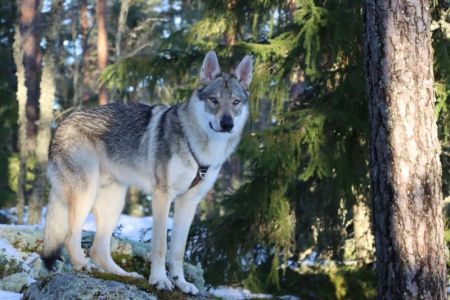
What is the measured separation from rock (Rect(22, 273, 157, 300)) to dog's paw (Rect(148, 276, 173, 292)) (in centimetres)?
20

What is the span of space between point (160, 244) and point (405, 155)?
92.8 inches

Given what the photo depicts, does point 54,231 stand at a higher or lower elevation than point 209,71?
lower

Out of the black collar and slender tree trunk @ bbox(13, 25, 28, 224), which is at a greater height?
slender tree trunk @ bbox(13, 25, 28, 224)

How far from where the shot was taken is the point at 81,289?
421cm

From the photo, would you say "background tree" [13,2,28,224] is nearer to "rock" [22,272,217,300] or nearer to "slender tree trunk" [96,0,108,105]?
"slender tree trunk" [96,0,108,105]

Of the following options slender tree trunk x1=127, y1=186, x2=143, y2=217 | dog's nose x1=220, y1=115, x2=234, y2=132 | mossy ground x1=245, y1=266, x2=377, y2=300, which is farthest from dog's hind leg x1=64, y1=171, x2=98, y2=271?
slender tree trunk x1=127, y1=186, x2=143, y2=217

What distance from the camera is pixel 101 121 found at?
5.52 m

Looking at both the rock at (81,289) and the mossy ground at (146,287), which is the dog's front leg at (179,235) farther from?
the rock at (81,289)

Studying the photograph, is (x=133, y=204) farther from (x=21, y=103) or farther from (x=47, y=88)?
(x=47, y=88)

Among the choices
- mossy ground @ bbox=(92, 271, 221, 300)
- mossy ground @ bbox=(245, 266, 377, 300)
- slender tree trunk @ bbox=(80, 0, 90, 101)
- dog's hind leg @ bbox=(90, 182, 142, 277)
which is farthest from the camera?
slender tree trunk @ bbox=(80, 0, 90, 101)

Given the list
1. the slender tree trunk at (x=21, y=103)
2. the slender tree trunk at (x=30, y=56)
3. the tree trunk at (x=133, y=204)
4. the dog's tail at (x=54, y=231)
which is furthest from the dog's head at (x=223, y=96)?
the tree trunk at (x=133, y=204)

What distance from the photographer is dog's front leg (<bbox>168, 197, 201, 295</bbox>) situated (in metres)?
4.86

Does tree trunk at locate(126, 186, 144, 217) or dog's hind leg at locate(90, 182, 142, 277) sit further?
tree trunk at locate(126, 186, 144, 217)

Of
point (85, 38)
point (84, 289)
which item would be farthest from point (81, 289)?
point (85, 38)
